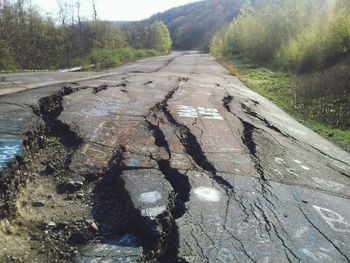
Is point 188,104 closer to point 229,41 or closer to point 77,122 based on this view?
point 77,122

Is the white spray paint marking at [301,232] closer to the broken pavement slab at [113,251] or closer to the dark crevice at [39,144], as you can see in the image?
the broken pavement slab at [113,251]

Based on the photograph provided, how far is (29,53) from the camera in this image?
21.8 metres

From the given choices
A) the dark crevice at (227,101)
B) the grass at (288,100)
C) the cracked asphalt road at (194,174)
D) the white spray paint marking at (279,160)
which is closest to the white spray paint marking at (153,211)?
the cracked asphalt road at (194,174)

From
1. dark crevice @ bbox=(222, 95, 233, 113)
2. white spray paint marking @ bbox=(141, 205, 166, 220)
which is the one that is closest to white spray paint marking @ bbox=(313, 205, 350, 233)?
white spray paint marking @ bbox=(141, 205, 166, 220)

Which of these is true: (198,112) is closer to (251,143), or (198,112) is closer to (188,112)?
(188,112)

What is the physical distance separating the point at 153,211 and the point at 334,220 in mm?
1489

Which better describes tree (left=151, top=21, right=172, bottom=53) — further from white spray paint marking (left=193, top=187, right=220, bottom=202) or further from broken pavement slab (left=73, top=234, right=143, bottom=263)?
broken pavement slab (left=73, top=234, right=143, bottom=263)

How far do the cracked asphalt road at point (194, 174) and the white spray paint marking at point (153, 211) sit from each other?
0.01m

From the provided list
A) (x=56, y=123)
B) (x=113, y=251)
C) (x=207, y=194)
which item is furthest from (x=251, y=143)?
(x=113, y=251)

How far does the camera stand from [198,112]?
671 cm

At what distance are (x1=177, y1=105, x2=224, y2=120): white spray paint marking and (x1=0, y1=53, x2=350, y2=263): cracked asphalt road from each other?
0.02 metres

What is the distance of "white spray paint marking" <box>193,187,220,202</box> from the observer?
10.8 ft

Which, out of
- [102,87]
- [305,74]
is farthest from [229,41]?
[102,87]

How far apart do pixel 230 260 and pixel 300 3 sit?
841 inches
